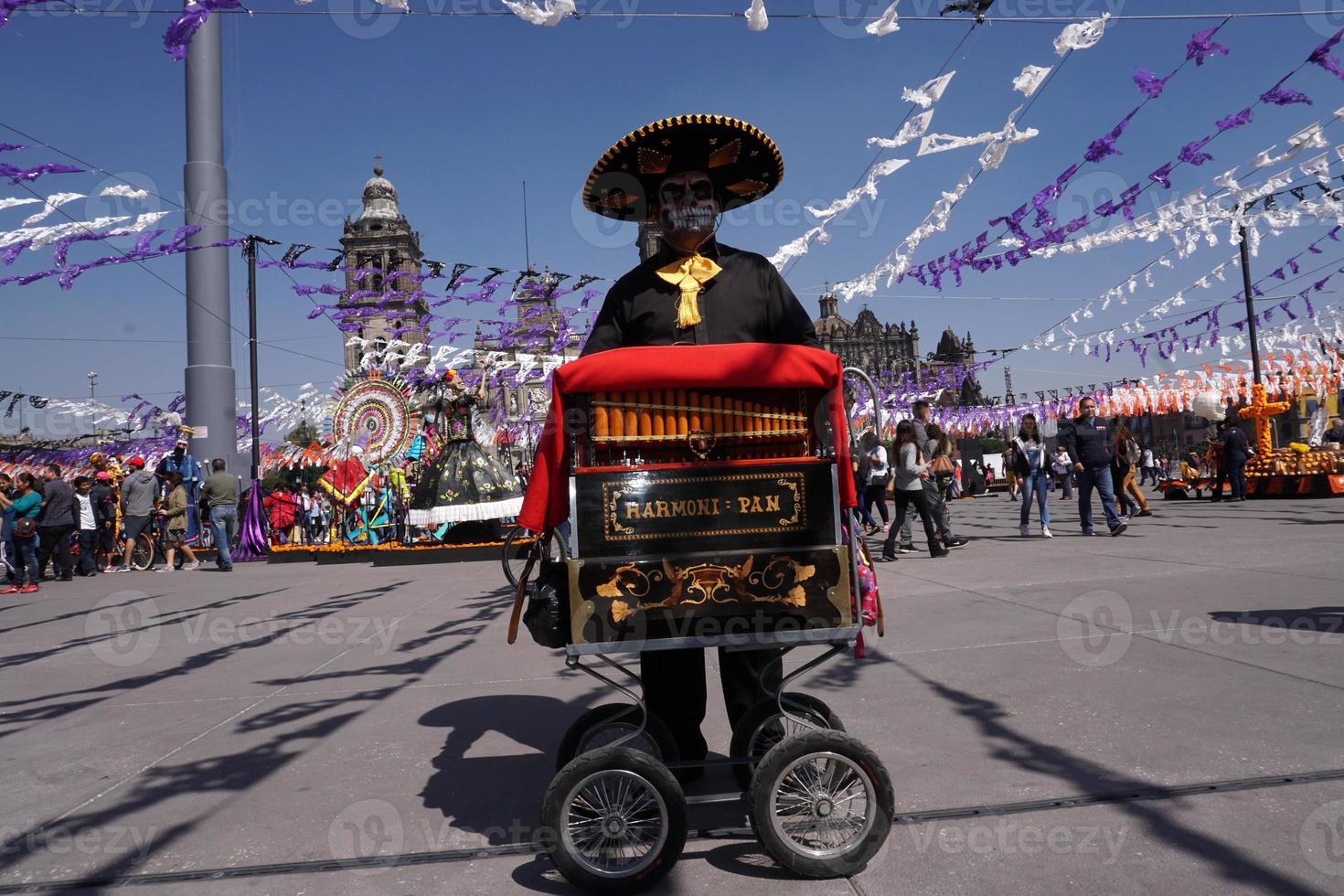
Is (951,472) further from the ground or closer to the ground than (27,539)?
further from the ground

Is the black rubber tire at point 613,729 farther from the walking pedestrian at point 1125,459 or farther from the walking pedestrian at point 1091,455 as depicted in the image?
the walking pedestrian at point 1125,459

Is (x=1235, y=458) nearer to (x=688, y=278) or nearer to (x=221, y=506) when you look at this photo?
(x=688, y=278)

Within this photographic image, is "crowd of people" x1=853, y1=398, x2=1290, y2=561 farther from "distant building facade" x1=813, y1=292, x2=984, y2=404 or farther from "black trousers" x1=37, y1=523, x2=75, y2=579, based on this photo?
"distant building facade" x1=813, y1=292, x2=984, y2=404

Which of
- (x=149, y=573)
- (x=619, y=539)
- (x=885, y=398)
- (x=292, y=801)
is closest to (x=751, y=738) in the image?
(x=619, y=539)

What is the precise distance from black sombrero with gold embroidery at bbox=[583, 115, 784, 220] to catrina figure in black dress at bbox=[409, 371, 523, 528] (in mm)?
9820

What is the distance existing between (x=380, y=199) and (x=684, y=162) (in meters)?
92.0

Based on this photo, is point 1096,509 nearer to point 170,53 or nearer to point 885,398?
point 170,53

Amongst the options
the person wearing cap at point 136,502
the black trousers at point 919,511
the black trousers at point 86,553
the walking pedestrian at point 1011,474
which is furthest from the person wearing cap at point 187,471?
the walking pedestrian at point 1011,474

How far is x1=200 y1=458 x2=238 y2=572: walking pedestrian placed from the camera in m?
13.1

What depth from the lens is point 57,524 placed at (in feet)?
41.2

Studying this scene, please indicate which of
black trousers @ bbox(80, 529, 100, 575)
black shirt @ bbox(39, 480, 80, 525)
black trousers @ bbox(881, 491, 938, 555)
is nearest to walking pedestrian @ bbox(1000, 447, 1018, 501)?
black trousers @ bbox(881, 491, 938, 555)

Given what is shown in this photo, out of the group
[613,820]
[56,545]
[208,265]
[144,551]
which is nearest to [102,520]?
[144,551]

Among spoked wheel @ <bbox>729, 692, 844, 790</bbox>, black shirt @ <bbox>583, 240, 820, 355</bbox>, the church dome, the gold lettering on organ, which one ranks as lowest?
spoked wheel @ <bbox>729, 692, 844, 790</bbox>

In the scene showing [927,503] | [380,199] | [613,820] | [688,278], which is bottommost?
[613,820]
